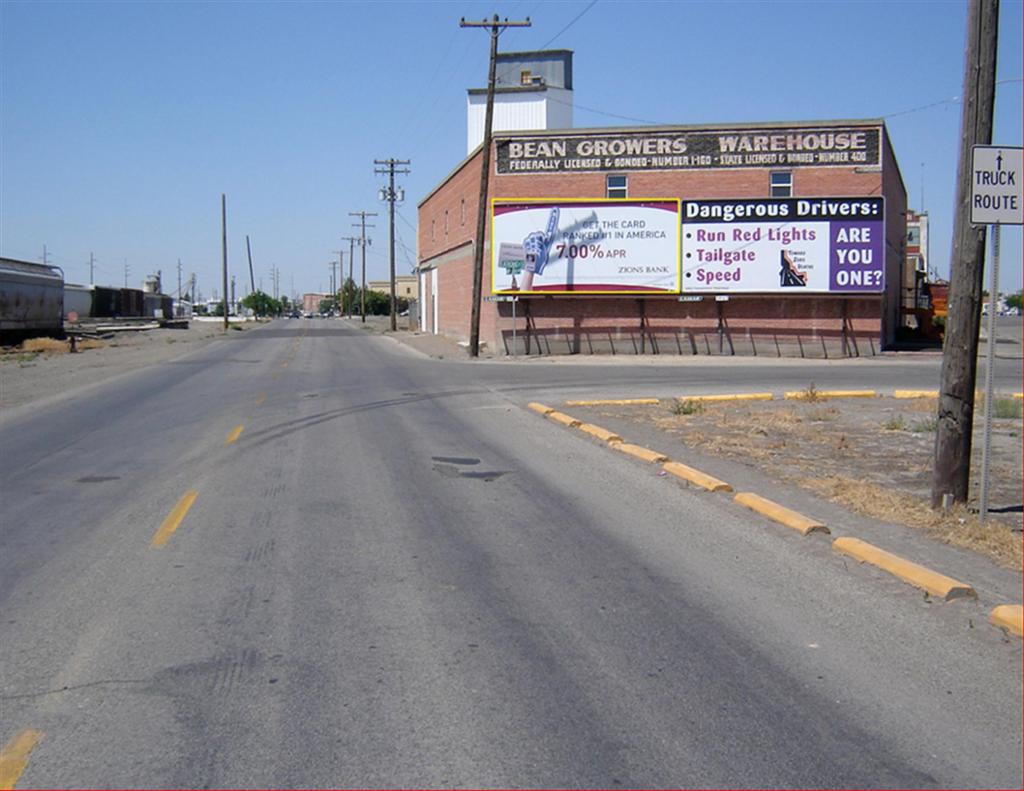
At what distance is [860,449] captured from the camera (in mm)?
14344

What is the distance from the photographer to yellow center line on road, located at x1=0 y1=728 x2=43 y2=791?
4.55 meters

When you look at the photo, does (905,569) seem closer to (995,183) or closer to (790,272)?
(995,183)

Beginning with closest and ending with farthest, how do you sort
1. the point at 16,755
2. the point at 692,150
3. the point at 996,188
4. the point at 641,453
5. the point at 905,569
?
the point at 16,755 → the point at 905,569 → the point at 996,188 → the point at 641,453 → the point at 692,150

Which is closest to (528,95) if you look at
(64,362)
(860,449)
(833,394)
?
(64,362)

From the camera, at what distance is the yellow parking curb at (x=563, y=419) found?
691 inches

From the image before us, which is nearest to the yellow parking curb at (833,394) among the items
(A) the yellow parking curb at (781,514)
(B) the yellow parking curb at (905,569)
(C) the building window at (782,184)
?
(A) the yellow parking curb at (781,514)

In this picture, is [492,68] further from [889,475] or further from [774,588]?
[774,588]

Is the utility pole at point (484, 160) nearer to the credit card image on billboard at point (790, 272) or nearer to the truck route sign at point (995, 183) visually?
the credit card image on billboard at point (790, 272)

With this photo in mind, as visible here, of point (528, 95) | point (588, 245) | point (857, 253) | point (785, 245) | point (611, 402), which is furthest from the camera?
point (528, 95)

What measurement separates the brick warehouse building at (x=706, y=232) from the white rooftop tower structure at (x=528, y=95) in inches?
947

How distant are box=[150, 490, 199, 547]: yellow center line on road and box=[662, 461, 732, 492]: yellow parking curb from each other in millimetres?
5344

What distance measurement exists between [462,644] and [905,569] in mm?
3502

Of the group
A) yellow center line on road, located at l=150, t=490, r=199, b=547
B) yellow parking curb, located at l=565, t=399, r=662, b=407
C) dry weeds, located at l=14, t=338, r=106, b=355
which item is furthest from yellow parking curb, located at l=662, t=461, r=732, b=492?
dry weeds, located at l=14, t=338, r=106, b=355

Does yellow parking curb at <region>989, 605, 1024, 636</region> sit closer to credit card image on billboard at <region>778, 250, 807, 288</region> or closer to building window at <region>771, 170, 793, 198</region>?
credit card image on billboard at <region>778, 250, 807, 288</region>
